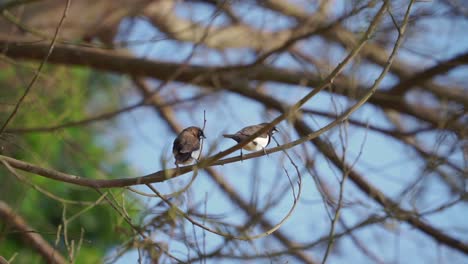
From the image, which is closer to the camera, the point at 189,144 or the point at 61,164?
the point at 189,144

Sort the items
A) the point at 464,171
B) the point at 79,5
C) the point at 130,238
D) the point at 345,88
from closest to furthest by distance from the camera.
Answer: the point at 130,238
the point at 464,171
the point at 345,88
the point at 79,5

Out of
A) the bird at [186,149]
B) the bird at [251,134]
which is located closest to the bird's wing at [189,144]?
the bird at [186,149]

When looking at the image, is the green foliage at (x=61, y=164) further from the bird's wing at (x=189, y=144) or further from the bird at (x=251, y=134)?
the bird at (x=251, y=134)

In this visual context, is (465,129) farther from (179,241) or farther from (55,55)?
(55,55)

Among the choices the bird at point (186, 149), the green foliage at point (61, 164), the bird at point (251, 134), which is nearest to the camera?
the bird at point (251, 134)

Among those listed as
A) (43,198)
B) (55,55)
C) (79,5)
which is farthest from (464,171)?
(43,198)

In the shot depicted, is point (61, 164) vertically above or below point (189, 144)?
above

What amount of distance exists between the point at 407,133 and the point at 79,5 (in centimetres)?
402

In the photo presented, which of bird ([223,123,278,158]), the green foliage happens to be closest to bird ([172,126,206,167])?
bird ([223,123,278,158])

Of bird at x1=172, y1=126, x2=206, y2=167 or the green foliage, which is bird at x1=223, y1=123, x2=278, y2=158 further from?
the green foliage

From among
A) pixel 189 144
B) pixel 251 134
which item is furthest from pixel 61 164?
pixel 251 134

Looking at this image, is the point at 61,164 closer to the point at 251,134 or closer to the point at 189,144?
the point at 189,144

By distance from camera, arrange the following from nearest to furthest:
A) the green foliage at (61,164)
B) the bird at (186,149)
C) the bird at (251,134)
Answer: the bird at (251,134), the bird at (186,149), the green foliage at (61,164)

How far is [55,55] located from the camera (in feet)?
19.8
